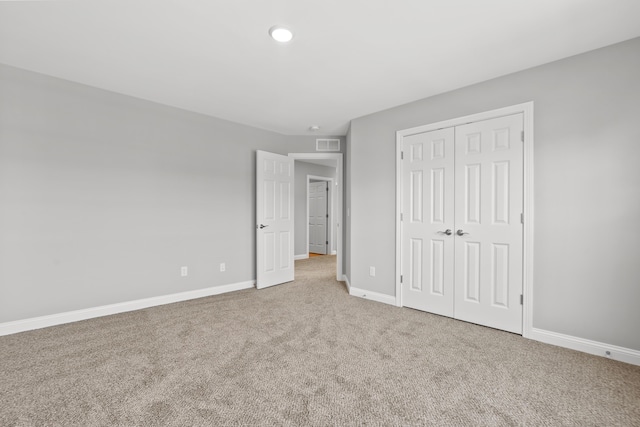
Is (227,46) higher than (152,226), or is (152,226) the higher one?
(227,46)

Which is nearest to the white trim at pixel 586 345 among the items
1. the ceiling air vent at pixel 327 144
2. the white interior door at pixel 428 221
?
the white interior door at pixel 428 221

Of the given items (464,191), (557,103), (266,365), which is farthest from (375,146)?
(266,365)

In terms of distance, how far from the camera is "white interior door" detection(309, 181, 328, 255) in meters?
8.33

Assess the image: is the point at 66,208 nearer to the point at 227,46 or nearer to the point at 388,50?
the point at 227,46

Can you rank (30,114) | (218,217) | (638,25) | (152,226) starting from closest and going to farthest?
(638,25), (30,114), (152,226), (218,217)

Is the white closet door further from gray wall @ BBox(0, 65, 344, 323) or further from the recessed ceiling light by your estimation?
gray wall @ BBox(0, 65, 344, 323)

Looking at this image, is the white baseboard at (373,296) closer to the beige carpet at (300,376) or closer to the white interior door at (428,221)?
the white interior door at (428,221)

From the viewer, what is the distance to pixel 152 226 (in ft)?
11.7

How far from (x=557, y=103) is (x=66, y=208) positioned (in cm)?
489

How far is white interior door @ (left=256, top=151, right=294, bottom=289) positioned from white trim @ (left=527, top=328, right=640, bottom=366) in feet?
11.0

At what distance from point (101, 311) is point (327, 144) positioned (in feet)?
12.8

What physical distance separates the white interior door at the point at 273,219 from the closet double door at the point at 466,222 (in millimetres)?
2041

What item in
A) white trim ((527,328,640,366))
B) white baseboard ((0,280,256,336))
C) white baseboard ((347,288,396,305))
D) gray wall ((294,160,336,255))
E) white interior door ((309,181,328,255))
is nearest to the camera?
white trim ((527,328,640,366))

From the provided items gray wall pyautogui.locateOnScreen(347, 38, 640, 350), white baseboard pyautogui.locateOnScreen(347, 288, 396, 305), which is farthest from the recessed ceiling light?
white baseboard pyautogui.locateOnScreen(347, 288, 396, 305)
